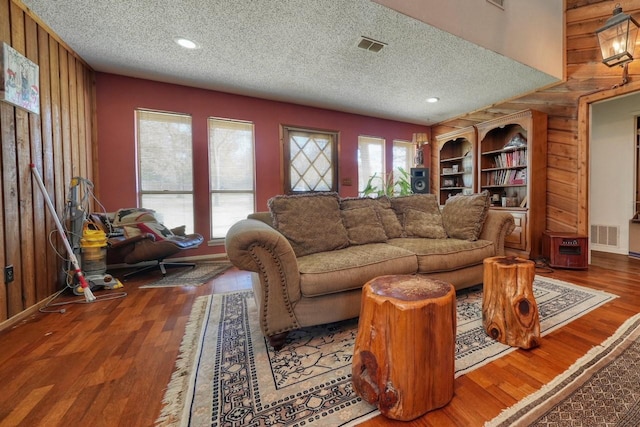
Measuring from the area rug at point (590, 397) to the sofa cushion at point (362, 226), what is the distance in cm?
127

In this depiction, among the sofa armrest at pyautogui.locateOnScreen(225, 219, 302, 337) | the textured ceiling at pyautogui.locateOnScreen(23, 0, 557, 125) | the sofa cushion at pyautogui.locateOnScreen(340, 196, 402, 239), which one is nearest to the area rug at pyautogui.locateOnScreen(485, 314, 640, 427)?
the sofa armrest at pyautogui.locateOnScreen(225, 219, 302, 337)

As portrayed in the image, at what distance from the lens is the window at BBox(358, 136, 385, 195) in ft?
15.1

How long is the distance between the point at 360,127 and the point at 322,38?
235cm

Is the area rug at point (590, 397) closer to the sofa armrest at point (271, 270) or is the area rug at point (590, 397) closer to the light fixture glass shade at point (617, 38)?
the sofa armrest at point (271, 270)

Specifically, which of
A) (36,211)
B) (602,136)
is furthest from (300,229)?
(602,136)

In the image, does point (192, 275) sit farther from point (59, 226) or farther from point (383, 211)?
point (383, 211)

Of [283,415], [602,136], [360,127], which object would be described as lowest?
[283,415]

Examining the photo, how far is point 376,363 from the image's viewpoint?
931 millimetres

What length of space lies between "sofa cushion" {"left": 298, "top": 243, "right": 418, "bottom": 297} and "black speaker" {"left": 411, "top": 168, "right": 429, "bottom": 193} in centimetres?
230

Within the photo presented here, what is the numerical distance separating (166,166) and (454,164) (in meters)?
4.82

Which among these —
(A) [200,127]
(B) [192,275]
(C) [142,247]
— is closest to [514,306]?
(B) [192,275]

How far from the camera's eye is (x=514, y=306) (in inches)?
53.6

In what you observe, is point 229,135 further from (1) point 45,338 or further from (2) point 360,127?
(1) point 45,338

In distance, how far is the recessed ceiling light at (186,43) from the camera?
7.55 ft
